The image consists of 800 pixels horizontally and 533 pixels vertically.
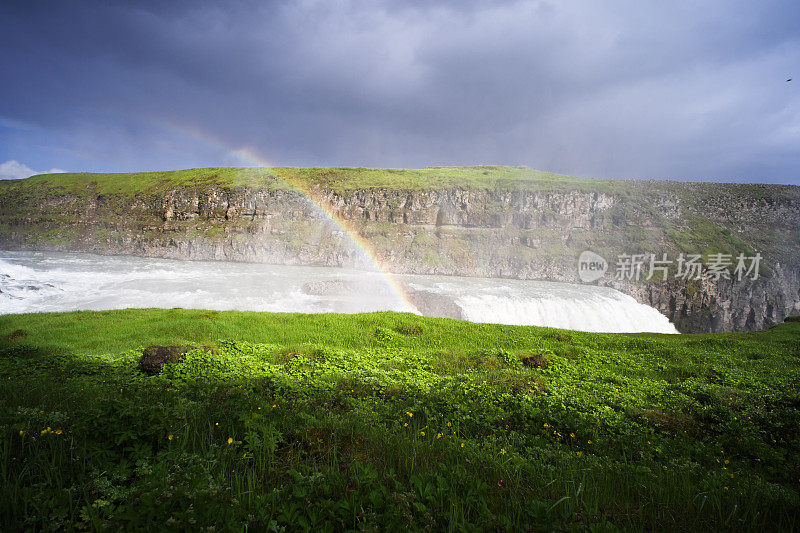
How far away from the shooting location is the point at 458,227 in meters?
86.2

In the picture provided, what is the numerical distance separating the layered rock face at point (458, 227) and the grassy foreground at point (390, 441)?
207 ft

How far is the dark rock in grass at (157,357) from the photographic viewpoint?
9.61 metres

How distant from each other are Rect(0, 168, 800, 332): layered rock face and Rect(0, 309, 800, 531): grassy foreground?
207 ft

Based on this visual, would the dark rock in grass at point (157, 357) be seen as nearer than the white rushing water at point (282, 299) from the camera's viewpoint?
Yes

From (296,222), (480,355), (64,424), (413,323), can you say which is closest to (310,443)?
(64,424)

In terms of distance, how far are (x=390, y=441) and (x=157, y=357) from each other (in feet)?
29.8

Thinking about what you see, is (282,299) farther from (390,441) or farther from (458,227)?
(458,227)

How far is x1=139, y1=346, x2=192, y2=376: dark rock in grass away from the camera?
9.61 metres

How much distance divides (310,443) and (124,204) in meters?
117
